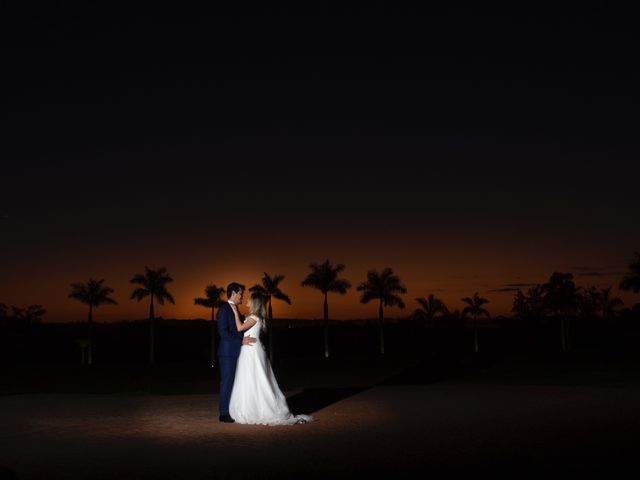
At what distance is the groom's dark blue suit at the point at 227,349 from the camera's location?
16.1m

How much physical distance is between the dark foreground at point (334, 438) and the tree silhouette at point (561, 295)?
90.2 metres

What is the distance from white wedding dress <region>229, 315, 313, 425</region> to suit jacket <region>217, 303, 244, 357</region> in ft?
0.86

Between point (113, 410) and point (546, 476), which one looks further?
point (113, 410)

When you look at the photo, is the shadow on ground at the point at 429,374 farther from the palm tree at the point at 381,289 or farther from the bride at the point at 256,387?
the palm tree at the point at 381,289

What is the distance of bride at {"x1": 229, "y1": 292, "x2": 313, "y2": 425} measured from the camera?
15781 millimetres

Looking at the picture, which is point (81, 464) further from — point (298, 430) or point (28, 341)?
point (28, 341)

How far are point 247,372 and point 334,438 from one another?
127 inches

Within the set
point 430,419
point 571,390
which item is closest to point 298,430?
point 430,419

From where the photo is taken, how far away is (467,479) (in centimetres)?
1001

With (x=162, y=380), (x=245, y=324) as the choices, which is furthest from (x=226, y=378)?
(x=162, y=380)

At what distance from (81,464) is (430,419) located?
728 cm

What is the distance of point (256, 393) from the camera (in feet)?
52.5

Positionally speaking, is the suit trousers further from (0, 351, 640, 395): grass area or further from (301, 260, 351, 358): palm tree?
(301, 260, 351, 358): palm tree

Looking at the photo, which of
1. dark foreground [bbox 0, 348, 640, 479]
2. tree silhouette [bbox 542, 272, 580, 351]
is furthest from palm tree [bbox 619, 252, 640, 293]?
dark foreground [bbox 0, 348, 640, 479]
